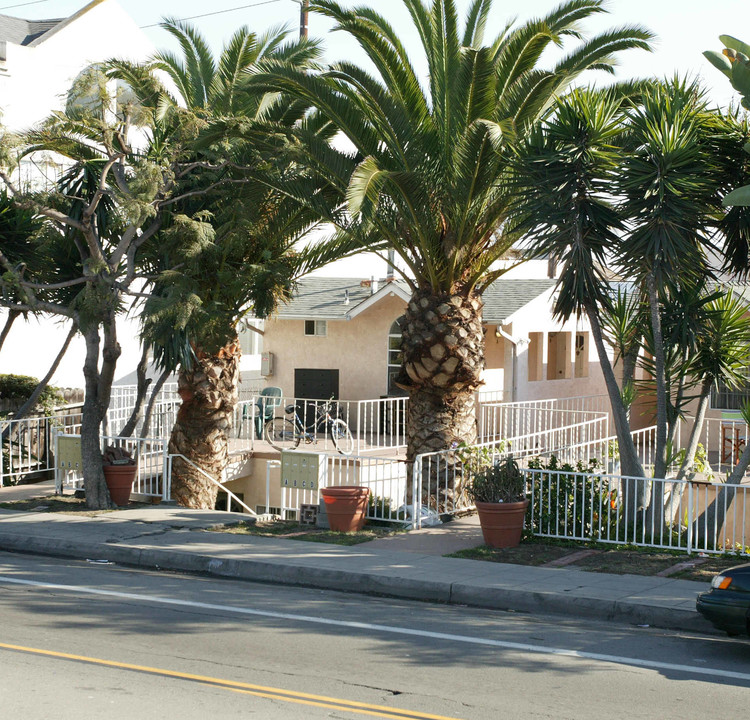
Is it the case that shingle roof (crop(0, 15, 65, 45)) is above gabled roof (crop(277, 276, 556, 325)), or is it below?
above

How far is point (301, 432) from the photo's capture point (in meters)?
21.7

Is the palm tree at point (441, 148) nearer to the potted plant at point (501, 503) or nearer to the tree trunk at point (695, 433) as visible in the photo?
the potted plant at point (501, 503)

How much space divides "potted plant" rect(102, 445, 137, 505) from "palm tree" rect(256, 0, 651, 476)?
180 inches

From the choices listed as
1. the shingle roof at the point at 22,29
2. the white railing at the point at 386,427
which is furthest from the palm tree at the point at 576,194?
the shingle roof at the point at 22,29

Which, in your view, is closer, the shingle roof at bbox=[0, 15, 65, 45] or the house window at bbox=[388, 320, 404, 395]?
the house window at bbox=[388, 320, 404, 395]

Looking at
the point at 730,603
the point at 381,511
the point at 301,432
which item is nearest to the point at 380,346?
the point at 301,432

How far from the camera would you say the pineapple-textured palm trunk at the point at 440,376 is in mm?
14922

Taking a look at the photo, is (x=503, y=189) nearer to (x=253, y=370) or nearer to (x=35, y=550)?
(x=35, y=550)

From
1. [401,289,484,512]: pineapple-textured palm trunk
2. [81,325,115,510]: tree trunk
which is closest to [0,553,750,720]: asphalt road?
[401,289,484,512]: pineapple-textured palm trunk

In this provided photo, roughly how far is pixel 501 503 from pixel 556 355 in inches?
582

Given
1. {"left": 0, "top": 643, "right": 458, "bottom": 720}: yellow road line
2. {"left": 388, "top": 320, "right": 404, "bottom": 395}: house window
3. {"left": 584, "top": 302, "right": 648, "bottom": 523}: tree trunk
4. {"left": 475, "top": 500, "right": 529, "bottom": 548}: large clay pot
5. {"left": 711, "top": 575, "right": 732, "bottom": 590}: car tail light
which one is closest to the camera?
{"left": 0, "top": 643, "right": 458, "bottom": 720}: yellow road line

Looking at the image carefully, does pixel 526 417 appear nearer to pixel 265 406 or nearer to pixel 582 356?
pixel 265 406

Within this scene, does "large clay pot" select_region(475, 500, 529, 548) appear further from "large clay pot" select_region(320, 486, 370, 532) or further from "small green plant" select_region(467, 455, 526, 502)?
"large clay pot" select_region(320, 486, 370, 532)

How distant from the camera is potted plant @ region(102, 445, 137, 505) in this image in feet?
51.2
